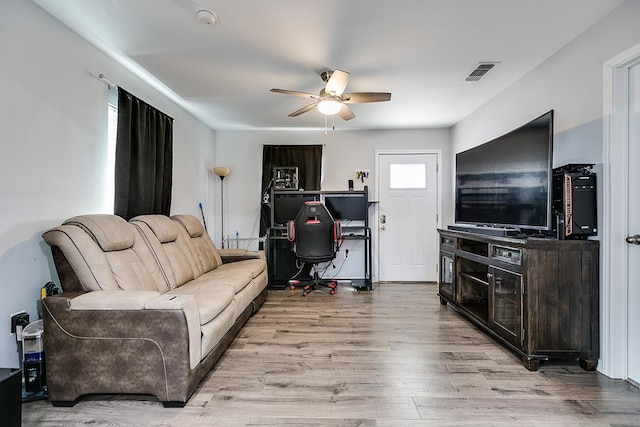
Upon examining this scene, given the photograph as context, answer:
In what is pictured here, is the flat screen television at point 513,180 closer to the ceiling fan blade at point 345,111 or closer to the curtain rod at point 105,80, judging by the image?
the ceiling fan blade at point 345,111

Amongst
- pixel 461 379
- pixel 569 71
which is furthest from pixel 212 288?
pixel 569 71

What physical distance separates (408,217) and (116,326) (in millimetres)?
4223

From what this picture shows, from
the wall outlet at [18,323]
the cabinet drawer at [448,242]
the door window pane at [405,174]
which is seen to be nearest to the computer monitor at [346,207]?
the door window pane at [405,174]

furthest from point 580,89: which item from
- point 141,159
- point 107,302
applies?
point 141,159

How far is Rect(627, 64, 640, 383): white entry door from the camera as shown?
1.98 meters

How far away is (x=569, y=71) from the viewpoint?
2.46 metres

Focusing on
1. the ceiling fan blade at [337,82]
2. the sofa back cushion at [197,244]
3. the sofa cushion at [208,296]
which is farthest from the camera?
the sofa back cushion at [197,244]

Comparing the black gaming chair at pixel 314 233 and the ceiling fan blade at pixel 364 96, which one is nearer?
Answer: the ceiling fan blade at pixel 364 96

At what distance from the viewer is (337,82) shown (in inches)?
106

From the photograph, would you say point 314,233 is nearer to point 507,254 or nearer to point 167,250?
point 167,250

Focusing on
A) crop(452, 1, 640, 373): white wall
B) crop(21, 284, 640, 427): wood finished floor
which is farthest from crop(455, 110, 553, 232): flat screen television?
crop(21, 284, 640, 427): wood finished floor

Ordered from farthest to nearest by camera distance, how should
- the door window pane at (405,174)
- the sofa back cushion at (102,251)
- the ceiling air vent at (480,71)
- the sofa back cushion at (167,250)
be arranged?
the door window pane at (405,174) → the ceiling air vent at (480,71) → the sofa back cushion at (167,250) → the sofa back cushion at (102,251)

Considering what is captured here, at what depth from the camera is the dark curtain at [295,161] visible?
16.4 ft

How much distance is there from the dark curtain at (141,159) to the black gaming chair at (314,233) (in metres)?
1.58
